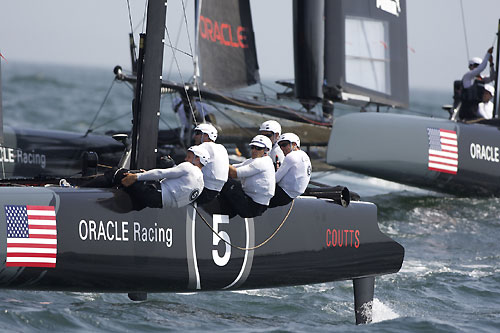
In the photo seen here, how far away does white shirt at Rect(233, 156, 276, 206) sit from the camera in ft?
20.9

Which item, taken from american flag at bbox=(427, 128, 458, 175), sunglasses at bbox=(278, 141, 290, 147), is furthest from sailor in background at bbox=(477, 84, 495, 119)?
sunglasses at bbox=(278, 141, 290, 147)

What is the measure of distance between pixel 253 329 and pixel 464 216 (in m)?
5.59

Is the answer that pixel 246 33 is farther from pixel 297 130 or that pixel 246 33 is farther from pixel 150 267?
pixel 150 267

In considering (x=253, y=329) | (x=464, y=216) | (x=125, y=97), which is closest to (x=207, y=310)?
(x=253, y=329)

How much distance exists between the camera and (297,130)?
1225 centimetres

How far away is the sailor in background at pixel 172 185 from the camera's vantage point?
5.95 meters

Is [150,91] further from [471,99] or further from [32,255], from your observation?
[471,99]

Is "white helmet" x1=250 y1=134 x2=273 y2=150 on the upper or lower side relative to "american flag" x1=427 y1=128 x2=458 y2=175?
upper

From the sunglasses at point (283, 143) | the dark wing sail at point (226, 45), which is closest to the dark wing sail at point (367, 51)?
the dark wing sail at point (226, 45)

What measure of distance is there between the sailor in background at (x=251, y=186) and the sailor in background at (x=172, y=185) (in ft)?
1.16

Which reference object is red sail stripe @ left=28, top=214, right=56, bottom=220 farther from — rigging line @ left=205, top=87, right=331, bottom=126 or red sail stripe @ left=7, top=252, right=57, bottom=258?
rigging line @ left=205, top=87, right=331, bottom=126

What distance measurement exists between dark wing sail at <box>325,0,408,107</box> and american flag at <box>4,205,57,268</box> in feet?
25.5

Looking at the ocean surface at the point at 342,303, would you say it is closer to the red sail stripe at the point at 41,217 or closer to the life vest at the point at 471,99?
the red sail stripe at the point at 41,217

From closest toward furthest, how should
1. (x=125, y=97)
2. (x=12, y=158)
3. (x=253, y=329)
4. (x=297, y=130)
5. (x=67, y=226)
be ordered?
(x=67, y=226) → (x=253, y=329) → (x=12, y=158) → (x=297, y=130) → (x=125, y=97)
